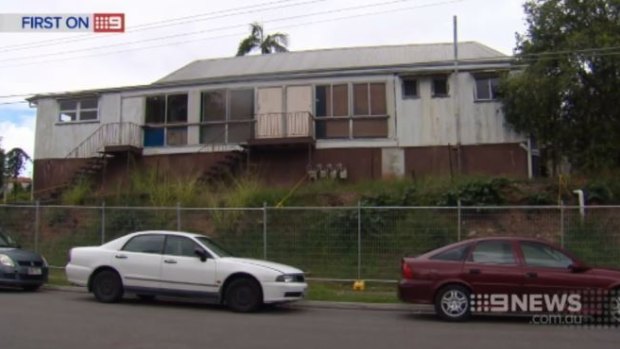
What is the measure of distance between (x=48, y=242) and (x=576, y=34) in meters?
16.0

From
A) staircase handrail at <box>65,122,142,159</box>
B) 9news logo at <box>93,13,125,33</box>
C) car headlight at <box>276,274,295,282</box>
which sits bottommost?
car headlight at <box>276,274,295,282</box>

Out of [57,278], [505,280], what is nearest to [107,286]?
[57,278]

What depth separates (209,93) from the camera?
80.8 feet

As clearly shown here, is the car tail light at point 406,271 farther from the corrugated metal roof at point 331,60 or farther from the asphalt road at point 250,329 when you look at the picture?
the corrugated metal roof at point 331,60

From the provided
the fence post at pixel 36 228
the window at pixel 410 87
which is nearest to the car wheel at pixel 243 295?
the fence post at pixel 36 228

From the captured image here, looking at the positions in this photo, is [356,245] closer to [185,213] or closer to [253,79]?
[185,213]

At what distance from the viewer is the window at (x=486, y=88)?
22092 mm

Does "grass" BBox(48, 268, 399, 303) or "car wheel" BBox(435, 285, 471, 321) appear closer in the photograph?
"car wheel" BBox(435, 285, 471, 321)

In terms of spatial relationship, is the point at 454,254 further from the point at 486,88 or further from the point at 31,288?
the point at 486,88

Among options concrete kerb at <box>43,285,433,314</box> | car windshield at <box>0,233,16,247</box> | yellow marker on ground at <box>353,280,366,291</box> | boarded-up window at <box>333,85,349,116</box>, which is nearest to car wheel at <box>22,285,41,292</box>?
car windshield at <box>0,233,16,247</box>

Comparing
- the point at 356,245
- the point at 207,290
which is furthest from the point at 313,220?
the point at 207,290

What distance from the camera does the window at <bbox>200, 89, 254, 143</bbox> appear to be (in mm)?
23984

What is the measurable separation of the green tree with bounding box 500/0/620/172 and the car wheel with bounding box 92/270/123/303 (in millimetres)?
12610

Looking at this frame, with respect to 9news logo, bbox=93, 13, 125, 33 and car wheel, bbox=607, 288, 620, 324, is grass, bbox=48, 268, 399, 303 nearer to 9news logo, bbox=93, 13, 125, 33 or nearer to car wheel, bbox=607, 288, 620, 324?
car wheel, bbox=607, 288, 620, 324
